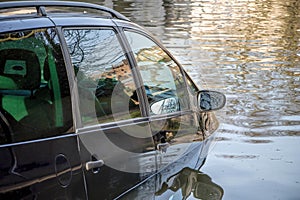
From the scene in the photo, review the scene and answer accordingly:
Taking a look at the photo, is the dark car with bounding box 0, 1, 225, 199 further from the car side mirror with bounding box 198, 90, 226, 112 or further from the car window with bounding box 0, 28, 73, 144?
the car side mirror with bounding box 198, 90, 226, 112

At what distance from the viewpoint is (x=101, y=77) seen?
343 centimetres

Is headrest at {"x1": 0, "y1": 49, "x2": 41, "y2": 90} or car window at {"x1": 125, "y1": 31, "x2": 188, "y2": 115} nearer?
headrest at {"x1": 0, "y1": 49, "x2": 41, "y2": 90}

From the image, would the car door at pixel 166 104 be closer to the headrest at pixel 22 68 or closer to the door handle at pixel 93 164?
the door handle at pixel 93 164

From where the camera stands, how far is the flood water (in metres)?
5.23

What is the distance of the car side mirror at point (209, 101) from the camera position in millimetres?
4590

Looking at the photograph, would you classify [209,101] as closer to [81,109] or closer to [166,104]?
[166,104]

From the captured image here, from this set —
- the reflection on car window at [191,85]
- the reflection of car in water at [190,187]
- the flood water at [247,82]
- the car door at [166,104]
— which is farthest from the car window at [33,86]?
the flood water at [247,82]

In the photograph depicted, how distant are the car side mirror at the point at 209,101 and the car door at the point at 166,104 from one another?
0.33ft

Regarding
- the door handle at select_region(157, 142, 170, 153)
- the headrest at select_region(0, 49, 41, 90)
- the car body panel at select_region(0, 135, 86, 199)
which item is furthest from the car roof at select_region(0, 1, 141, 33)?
the door handle at select_region(157, 142, 170, 153)

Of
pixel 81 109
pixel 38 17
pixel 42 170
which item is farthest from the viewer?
pixel 81 109

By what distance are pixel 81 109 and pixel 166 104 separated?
1.20m

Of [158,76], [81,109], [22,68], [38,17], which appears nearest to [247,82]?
[158,76]

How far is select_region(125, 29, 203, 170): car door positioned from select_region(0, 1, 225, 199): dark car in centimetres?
1

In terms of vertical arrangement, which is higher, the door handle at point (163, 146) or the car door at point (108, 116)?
the car door at point (108, 116)
